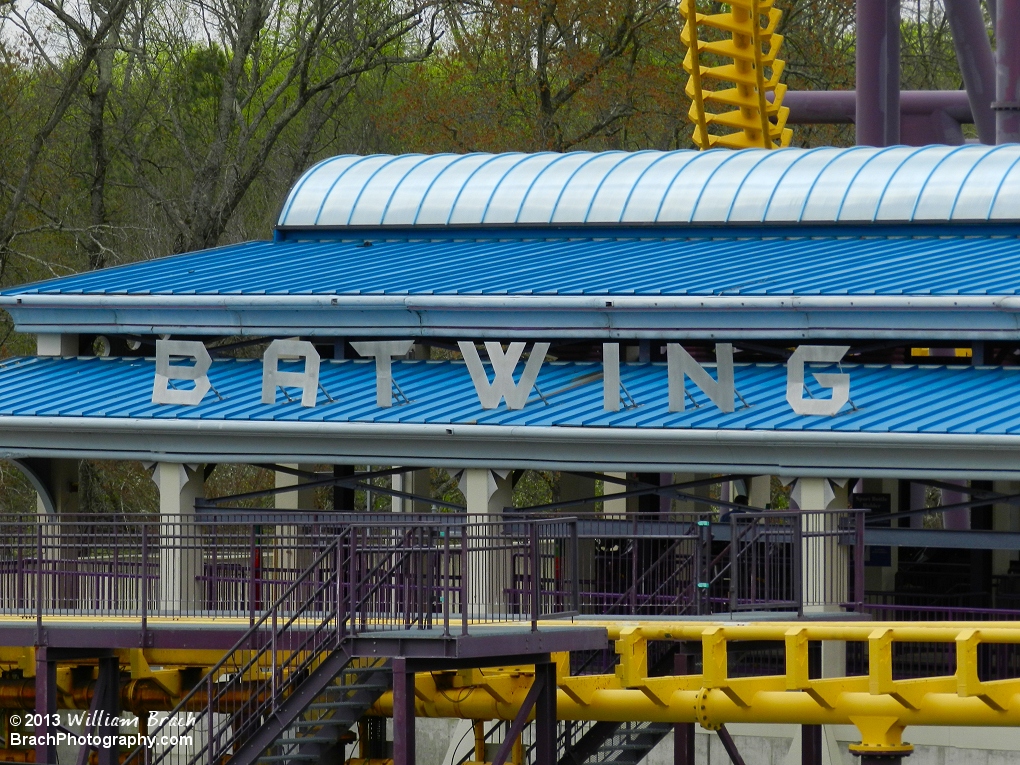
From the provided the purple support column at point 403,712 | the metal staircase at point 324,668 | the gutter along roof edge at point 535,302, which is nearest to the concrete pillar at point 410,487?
the gutter along roof edge at point 535,302

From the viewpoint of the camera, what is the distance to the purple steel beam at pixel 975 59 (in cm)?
4147

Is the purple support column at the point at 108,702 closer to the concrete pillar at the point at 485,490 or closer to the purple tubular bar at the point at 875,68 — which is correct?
the concrete pillar at the point at 485,490

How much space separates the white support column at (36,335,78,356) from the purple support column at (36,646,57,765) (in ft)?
34.1

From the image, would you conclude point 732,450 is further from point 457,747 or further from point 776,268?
point 457,747

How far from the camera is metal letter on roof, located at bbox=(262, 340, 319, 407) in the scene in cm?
3034

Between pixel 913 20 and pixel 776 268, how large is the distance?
48.6m

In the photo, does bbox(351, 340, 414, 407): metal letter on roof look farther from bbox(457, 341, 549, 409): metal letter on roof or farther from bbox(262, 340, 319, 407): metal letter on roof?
bbox(457, 341, 549, 409): metal letter on roof

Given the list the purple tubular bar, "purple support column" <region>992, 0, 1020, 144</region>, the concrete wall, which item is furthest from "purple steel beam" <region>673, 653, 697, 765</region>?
the purple tubular bar

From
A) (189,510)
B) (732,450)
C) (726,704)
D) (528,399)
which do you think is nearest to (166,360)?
(189,510)

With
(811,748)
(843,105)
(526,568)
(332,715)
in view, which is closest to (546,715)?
(526,568)

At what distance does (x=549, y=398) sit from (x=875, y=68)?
47.0ft

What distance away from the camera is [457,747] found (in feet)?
120

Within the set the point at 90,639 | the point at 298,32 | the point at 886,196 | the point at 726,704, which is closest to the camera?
the point at 726,704

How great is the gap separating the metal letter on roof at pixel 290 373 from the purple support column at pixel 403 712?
9.24 metres
